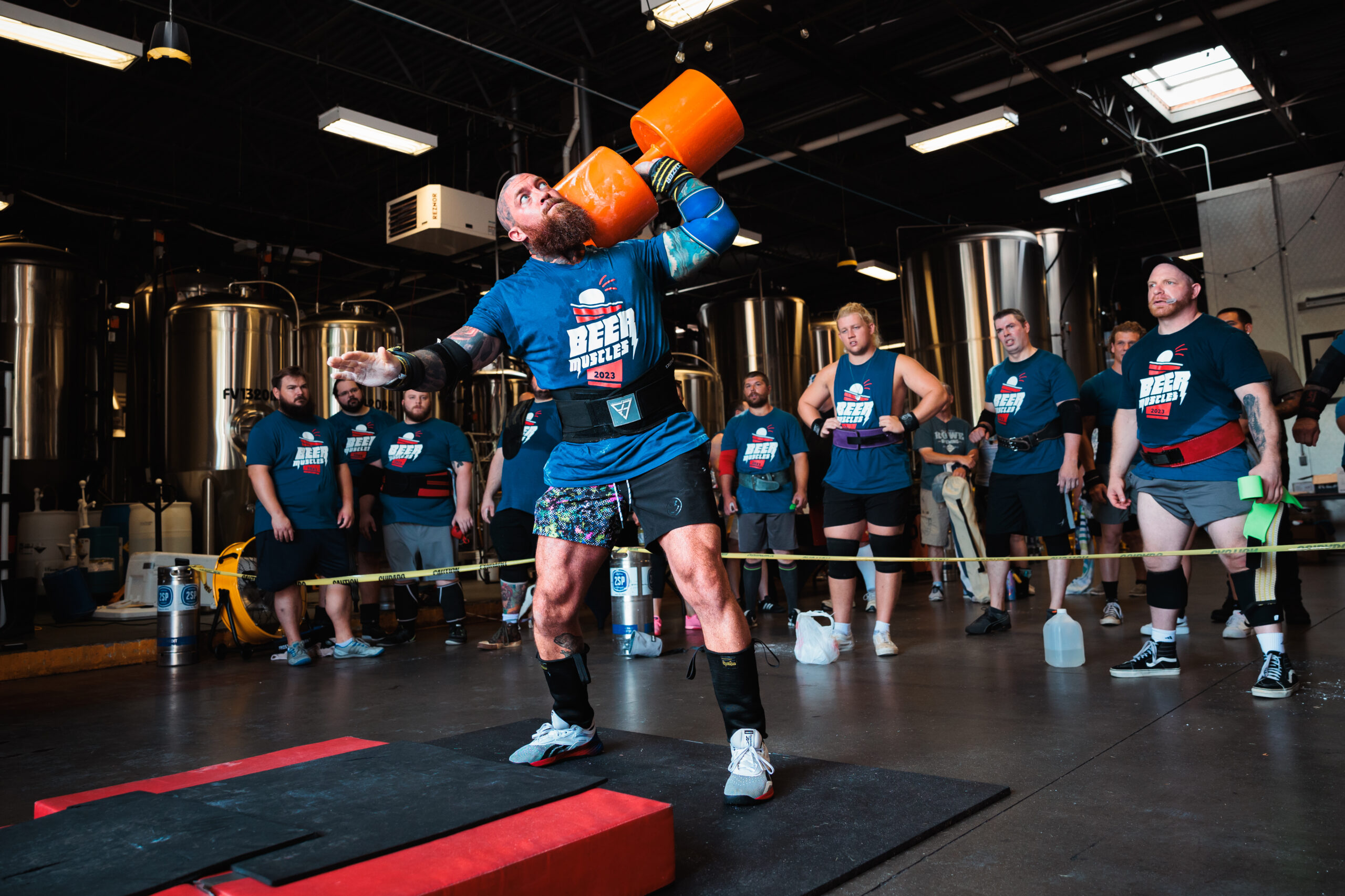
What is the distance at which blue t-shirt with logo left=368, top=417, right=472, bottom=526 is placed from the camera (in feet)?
20.3

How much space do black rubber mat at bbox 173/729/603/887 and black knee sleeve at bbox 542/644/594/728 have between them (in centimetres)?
56

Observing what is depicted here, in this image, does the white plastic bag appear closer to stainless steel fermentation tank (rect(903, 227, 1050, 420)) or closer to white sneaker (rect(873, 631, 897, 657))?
white sneaker (rect(873, 631, 897, 657))

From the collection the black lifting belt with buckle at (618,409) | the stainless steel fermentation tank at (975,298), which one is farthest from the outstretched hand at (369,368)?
the stainless steel fermentation tank at (975,298)

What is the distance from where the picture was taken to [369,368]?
2248 mm

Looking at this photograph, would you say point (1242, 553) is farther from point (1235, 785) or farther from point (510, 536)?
point (510, 536)

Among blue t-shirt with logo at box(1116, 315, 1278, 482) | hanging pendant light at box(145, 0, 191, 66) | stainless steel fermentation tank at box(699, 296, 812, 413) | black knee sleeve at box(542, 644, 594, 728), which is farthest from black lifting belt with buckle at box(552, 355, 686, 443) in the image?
stainless steel fermentation tank at box(699, 296, 812, 413)

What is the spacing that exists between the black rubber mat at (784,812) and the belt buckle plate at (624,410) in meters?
0.95

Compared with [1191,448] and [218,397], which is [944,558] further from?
[218,397]

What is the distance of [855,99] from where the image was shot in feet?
35.1

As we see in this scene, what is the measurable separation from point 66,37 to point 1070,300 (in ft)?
36.2

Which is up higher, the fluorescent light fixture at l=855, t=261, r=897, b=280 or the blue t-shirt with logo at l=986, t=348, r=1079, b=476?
the fluorescent light fixture at l=855, t=261, r=897, b=280

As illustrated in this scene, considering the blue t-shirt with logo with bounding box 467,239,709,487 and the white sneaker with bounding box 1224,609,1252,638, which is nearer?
the blue t-shirt with logo with bounding box 467,239,709,487

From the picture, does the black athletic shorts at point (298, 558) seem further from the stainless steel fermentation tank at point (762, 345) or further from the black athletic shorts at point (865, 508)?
the stainless steel fermentation tank at point (762, 345)

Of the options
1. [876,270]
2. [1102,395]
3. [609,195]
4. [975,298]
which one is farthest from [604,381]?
[876,270]
